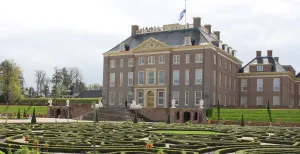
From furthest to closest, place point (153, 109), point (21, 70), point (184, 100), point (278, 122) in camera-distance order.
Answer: point (21, 70) < point (184, 100) < point (153, 109) < point (278, 122)

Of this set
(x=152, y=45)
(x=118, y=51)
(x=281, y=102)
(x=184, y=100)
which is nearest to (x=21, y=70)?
(x=118, y=51)

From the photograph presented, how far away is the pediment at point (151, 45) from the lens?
50625 mm

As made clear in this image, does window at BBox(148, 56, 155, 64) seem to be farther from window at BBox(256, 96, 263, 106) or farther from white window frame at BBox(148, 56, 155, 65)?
window at BBox(256, 96, 263, 106)

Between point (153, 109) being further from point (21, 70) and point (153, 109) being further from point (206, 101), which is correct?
point (21, 70)

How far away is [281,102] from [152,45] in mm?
21065

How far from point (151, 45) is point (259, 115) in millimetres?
18121

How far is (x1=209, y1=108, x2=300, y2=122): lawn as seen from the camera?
3867 centimetres

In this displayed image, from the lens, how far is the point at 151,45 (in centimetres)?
5153

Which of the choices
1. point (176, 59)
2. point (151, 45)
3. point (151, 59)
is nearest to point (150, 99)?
point (151, 59)

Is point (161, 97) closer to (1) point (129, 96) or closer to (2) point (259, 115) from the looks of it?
(1) point (129, 96)

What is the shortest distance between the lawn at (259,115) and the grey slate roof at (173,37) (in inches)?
412

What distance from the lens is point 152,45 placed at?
169ft

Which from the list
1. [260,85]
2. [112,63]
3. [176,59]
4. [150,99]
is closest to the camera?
[176,59]

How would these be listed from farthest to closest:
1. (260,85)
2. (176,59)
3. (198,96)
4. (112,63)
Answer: (260,85) → (112,63) → (176,59) → (198,96)
